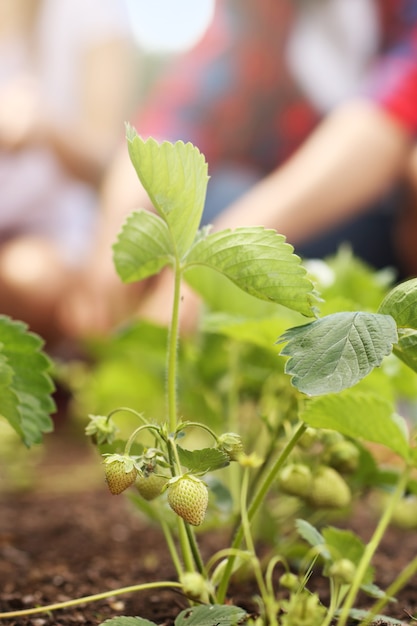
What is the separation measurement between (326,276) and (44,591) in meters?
0.36

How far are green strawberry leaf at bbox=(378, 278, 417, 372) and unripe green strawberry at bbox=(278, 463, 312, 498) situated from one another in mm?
137

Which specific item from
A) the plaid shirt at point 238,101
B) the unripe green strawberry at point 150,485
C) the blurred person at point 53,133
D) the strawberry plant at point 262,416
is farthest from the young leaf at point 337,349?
the plaid shirt at point 238,101

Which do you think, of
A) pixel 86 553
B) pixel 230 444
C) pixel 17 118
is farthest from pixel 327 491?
pixel 17 118

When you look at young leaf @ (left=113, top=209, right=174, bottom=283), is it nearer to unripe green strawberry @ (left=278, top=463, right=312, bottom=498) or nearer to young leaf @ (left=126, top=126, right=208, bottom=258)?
young leaf @ (left=126, top=126, right=208, bottom=258)

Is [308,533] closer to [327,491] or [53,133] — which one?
[327,491]

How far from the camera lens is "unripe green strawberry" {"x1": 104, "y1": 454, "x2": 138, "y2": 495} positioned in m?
0.34

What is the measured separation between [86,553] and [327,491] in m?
0.33

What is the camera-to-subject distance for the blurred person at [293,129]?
3.83ft

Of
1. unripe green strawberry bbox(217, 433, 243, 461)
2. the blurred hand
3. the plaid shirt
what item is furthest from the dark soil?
the plaid shirt

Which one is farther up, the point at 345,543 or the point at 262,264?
the point at 262,264

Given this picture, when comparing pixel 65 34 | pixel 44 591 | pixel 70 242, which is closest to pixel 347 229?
pixel 70 242

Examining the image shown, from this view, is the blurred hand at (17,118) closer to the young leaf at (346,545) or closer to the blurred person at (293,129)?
the blurred person at (293,129)

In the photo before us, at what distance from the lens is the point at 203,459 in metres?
0.36

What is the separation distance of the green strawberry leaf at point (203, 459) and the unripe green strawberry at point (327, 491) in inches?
5.3
